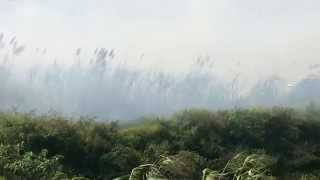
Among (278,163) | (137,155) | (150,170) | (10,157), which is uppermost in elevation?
(150,170)

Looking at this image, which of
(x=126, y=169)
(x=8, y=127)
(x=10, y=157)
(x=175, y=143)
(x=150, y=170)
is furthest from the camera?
(x=175, y=143)

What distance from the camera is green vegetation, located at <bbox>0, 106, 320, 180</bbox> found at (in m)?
29.4

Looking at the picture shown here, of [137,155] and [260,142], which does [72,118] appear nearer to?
[137,155]

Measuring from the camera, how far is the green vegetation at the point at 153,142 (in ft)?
96.3

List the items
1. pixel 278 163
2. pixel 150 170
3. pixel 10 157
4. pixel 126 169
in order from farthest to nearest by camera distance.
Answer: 1. pixel 278 163
2. pixel 126 169
3. pixel 10 157
4. pixel 150 170

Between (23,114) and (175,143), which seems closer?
(23,114)

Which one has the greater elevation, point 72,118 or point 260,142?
point 72,118

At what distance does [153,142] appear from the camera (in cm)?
4125

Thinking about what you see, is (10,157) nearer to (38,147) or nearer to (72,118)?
(38,147)

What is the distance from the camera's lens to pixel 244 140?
1879 inches

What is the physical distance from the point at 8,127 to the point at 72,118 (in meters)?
6.98

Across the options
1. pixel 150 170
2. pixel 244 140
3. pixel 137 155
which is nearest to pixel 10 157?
pixel 137 155

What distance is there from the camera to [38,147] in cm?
3472

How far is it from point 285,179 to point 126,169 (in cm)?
977
